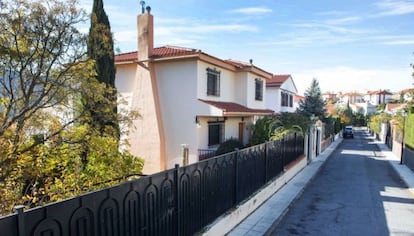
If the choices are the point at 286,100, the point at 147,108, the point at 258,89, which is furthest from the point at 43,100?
the point at 286,100

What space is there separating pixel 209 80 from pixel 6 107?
37.4 feet

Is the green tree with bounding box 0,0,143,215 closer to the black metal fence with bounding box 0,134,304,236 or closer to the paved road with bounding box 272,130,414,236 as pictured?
the black metal fence with bounding box 0,134,304,236

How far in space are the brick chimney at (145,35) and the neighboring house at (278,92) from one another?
15.5m

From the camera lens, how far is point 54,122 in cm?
571

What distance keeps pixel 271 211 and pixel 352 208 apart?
9.16 feet

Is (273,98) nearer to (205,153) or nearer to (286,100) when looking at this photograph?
(286,100)

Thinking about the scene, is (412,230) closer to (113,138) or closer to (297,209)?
(297,209)

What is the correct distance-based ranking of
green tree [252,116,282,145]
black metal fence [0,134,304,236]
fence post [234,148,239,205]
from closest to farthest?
black metal fence [0,134,304,236] < fence post [234,148,239,205] < green tree [252,116,282,145]

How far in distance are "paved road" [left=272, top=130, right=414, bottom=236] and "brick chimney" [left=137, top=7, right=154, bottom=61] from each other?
33.6ft

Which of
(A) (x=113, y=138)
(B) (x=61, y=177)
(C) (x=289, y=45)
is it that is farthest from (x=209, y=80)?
(B) (x=61, y=177)

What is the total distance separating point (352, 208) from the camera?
8836 millimetres

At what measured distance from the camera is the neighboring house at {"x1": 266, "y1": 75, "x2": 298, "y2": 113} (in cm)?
2794

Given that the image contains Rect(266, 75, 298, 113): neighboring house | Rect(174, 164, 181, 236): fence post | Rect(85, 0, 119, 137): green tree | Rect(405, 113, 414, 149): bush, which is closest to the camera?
Rect(174, 164, 181, 236): fence post


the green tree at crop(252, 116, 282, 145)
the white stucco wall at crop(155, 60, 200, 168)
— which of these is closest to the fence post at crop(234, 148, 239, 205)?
the white stucco wall at crop(155, 60, 200, 168)
